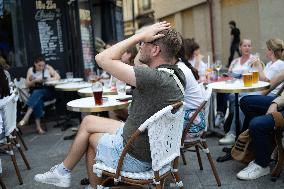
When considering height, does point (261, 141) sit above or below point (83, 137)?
below

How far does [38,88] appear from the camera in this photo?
23.0ft

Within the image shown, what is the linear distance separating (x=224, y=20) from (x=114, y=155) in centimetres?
1520

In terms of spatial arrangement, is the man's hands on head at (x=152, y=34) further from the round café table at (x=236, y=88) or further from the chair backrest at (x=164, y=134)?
the round café table at (x=236, y=88)

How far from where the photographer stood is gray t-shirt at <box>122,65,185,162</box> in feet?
8.27

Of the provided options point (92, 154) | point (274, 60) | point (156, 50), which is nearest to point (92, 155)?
point (92, 154)

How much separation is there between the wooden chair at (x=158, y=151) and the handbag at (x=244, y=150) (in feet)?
4.20

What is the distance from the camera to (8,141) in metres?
Result: 4.14

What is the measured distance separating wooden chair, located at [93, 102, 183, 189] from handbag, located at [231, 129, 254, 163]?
128 cm

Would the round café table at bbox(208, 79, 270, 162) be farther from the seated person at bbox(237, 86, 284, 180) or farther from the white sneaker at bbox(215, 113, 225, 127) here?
the white sneaker at bbox(215, 113, 225, 127)

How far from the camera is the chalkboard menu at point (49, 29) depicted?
773 cm

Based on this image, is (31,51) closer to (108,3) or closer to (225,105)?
(225,105)

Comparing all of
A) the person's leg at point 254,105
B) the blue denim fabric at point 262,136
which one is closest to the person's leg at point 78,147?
the blue denim fabric at point 262,136

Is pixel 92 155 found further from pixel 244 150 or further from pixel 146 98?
pixel 244 150

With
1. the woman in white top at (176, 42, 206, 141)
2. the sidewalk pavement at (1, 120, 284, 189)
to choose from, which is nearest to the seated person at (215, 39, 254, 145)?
the sidewalk pavement at (1, 120, 284, 189)
